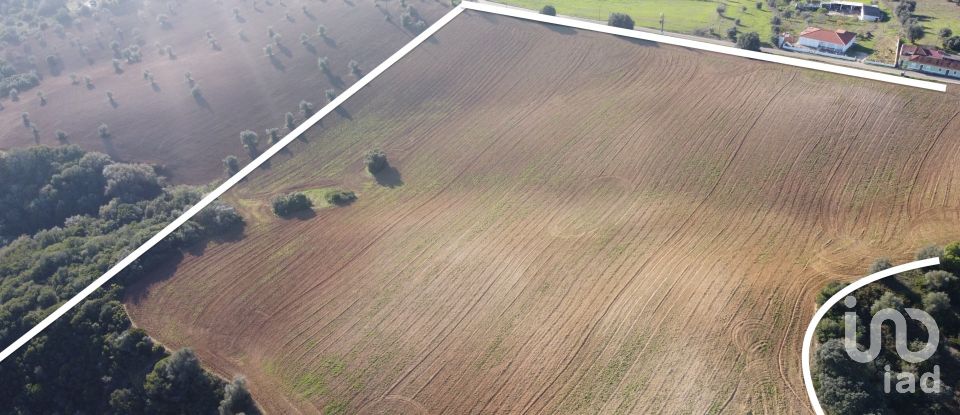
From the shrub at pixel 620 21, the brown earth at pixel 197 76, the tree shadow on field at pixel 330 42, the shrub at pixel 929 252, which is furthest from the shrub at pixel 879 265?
the tree shadow on field at pixel 330 42

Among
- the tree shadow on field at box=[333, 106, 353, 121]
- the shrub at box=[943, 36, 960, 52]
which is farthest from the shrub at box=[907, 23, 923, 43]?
the tree shadow on field at box=[333, 106, 353, 121]

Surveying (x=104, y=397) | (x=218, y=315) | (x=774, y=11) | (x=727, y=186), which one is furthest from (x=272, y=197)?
(x=774, y=11)

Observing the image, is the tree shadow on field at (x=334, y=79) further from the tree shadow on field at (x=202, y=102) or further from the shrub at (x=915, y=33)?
the shrub at (x=915, y=33)

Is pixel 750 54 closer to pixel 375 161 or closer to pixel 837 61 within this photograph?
pixel 837 61

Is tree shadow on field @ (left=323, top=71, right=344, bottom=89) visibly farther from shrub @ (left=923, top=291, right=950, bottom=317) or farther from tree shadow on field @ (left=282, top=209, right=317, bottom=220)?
shrub @ (left=923, top=291, right=950, bottom=317)

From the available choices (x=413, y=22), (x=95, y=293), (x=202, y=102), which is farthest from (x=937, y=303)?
(x=202, y=102)

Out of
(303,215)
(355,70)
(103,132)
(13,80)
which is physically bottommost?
(303,215)
